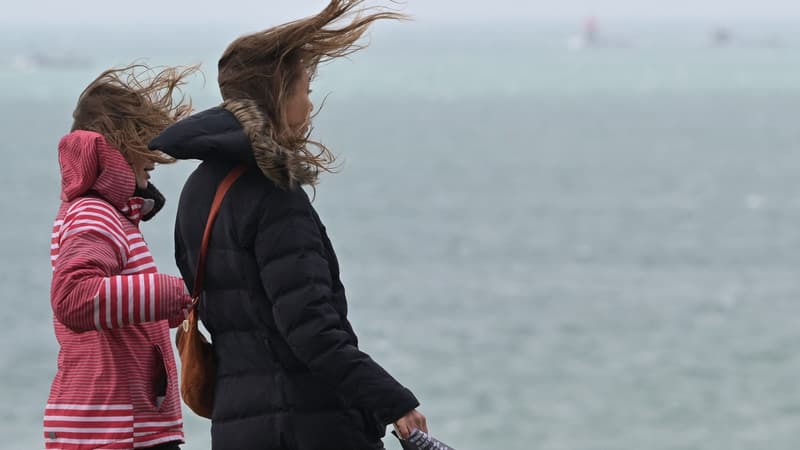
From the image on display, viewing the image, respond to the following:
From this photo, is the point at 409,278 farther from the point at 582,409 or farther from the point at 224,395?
the point at 224,395

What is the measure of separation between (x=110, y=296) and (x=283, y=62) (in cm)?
63

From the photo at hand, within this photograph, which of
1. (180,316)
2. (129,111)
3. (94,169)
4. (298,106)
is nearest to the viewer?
(298,106)

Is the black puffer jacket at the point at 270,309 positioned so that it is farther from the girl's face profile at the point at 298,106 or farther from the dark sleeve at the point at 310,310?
the girl's face profile at the point at 298,106

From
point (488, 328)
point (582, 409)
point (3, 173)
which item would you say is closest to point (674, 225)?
point (488, 328)

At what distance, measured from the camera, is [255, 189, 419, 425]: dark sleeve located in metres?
3.21

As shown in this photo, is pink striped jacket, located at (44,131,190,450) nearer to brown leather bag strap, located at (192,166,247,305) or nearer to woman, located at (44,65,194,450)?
woman, located at (44,65,194,450)

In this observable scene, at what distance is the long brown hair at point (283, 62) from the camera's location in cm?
336

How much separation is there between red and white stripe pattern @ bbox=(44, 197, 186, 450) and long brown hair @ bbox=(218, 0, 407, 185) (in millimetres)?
421

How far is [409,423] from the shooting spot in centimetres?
328

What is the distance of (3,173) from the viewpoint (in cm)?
10044

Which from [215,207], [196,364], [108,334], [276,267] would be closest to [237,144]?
[215,207]

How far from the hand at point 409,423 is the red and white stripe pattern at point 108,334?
0.58 metres

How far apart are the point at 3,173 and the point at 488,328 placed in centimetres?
5181

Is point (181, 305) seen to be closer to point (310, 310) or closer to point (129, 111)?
point (310, 310)
